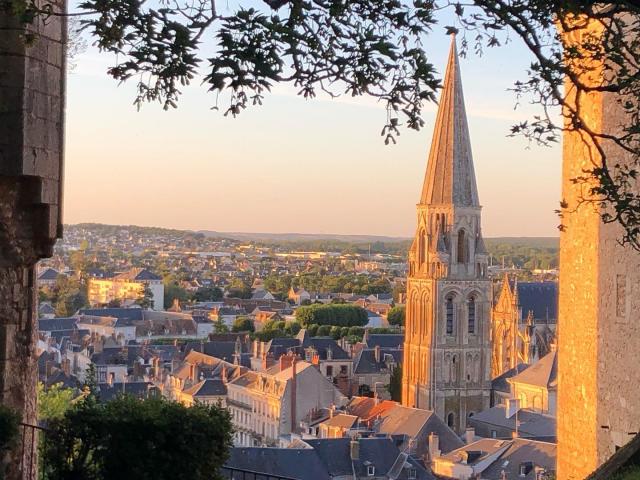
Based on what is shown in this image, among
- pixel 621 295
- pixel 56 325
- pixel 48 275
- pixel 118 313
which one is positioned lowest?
pixel 56 325

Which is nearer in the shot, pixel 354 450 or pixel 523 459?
pixel 523 459

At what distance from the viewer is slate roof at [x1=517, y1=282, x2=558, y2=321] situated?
227 feet

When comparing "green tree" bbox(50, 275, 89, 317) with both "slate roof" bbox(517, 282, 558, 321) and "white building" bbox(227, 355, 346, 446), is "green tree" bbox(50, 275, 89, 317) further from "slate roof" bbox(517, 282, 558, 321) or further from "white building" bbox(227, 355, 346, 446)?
"white building" bbox(227, 355, 346, 446)

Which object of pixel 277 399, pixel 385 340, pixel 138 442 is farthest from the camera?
pixel 385 340

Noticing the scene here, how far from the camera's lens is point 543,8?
6.86 meters

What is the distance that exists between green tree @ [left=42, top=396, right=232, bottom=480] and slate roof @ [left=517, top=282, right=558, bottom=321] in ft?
207

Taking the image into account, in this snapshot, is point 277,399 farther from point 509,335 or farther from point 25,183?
point 25,183

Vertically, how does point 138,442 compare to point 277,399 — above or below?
above

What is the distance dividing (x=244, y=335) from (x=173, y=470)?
7081cm

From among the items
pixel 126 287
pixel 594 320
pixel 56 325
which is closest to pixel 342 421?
pixel 594 320

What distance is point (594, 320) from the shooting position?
10742 mm

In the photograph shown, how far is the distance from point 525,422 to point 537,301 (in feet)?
97.5

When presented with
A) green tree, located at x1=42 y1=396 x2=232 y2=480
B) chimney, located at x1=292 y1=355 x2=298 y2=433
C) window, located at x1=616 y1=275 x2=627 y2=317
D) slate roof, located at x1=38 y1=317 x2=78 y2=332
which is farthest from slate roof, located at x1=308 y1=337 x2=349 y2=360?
green tree, located at x1=42 y1=396 x2=232 y2=480

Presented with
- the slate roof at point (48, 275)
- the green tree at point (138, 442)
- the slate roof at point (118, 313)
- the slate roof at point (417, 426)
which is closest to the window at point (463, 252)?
the slate roof at point (417, 426)
